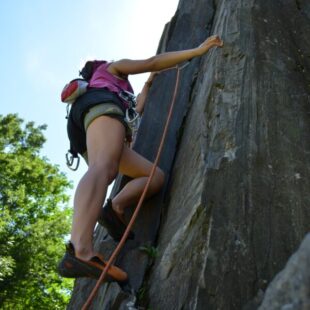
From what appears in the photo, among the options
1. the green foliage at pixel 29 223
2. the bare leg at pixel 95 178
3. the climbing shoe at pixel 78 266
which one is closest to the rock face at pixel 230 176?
the climbing shoe at pixel 78 266

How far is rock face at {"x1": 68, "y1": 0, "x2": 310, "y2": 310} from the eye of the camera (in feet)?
9.45

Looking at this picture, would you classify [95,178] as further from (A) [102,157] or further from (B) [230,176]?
(B) [230,176]

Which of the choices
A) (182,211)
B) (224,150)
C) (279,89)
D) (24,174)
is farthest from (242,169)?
(24,174)

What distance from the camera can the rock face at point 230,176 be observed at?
9.45ft

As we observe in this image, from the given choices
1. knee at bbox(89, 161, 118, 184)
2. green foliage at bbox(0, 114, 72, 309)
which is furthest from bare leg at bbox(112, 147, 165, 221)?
green foliage at bbox(0, 114, 72, 309)

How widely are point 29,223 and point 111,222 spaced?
12568 mm

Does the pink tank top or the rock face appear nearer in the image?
the rock face

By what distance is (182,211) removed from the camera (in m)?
3.48

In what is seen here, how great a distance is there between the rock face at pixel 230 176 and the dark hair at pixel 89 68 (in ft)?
3.52

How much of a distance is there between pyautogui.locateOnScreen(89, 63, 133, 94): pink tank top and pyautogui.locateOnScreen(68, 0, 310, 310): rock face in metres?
0.79

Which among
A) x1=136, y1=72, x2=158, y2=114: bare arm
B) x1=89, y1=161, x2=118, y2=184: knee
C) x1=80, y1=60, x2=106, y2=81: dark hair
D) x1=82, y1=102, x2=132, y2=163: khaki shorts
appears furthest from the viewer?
x1=136, y1=72, x2=158, y2=114: bare arm

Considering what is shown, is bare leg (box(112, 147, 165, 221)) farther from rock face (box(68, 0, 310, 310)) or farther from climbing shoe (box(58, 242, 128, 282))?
climbing shoe (box(58, 242, 128, 282))

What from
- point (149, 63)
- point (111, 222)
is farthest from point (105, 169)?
point (149, 63)

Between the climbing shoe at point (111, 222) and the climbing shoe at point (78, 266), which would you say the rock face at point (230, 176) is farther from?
the climbing shoe at point (78, 266)
